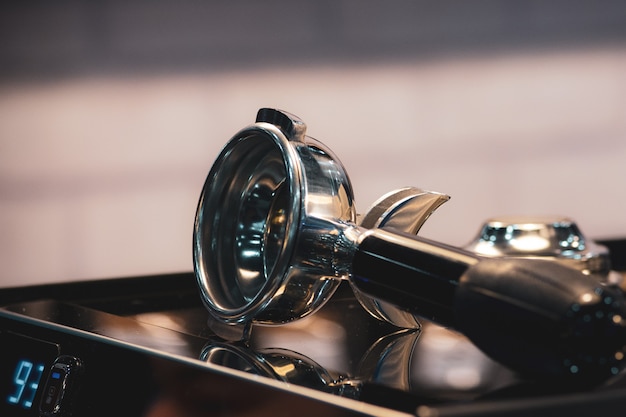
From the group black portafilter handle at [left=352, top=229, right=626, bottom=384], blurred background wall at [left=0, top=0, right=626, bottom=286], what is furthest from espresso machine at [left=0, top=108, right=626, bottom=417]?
blurred background wall at [left=0, top=0, right=626, bottom=286]

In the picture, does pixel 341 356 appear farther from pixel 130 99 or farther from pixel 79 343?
pixel 130 99

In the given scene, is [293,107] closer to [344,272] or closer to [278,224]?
[278,224]

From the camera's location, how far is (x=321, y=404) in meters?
0.45

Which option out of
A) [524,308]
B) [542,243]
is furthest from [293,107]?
[524,308]

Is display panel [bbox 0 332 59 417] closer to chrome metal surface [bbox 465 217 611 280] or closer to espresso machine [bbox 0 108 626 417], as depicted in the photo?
espresso machine [bbox 0 108 626 417]

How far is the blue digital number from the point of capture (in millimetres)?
672

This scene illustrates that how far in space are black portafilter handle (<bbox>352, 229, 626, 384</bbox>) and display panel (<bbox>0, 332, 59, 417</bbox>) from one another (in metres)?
0.33

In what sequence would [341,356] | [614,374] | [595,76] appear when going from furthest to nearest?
[595,76] → [341,356] → [614,374]

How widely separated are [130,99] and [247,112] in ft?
0.56

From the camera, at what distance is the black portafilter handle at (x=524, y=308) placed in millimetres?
409

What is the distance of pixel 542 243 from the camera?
0.83m

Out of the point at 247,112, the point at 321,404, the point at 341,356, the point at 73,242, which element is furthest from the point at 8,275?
the point at 321,404

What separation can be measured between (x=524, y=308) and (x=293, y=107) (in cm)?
84

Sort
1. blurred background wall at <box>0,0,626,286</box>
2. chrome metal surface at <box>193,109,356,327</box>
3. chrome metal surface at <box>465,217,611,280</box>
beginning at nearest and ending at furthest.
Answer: chrome metal surface at <box>193,109,356,327</box>
chrome metal surface at <box>465,217,611,280</box>
blurred background wall at <box>0,0,626,286</box>
